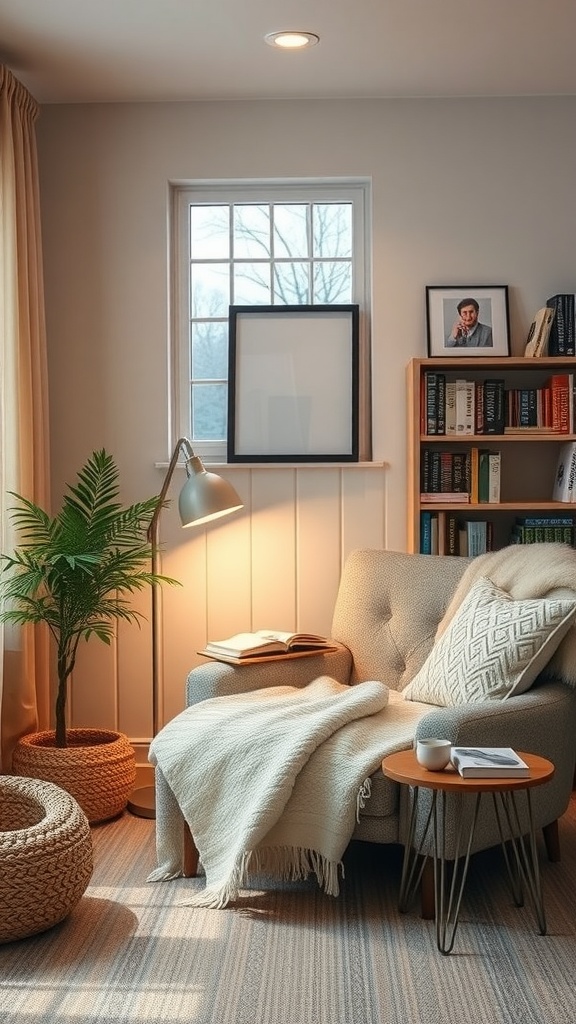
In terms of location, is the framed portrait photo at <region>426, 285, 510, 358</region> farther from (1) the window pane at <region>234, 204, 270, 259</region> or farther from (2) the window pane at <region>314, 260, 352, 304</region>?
(1) the window pane at <region>234, 204, 270, 259</region>

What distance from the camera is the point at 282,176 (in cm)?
407

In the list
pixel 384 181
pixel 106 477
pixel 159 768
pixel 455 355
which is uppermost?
pixel 384 181

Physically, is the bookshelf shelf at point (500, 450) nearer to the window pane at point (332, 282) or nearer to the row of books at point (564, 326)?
the row of books at point (564, 326)

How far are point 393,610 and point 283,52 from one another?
74.6 inches

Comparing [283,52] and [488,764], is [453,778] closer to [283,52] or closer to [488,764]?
[488,764]

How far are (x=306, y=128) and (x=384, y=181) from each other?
354 millimetres

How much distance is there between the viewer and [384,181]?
4059 millimetres

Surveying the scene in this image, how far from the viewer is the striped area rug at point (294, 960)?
7.20 ft

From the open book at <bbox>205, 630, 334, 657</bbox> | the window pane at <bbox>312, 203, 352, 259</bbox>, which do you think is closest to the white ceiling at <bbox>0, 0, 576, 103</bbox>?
the window pane at <bbox>312, 203, 352, 259</bbox>

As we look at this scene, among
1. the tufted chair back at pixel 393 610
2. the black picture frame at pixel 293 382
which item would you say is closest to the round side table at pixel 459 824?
the tufted chair back at pixel 393 610

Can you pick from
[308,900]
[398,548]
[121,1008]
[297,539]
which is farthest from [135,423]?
[121,1008]

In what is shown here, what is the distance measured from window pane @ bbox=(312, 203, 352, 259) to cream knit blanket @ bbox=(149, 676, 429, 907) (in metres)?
1.91

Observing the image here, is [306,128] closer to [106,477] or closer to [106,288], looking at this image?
[106,288]

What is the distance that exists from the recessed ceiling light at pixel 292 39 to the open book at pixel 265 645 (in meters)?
1.91
